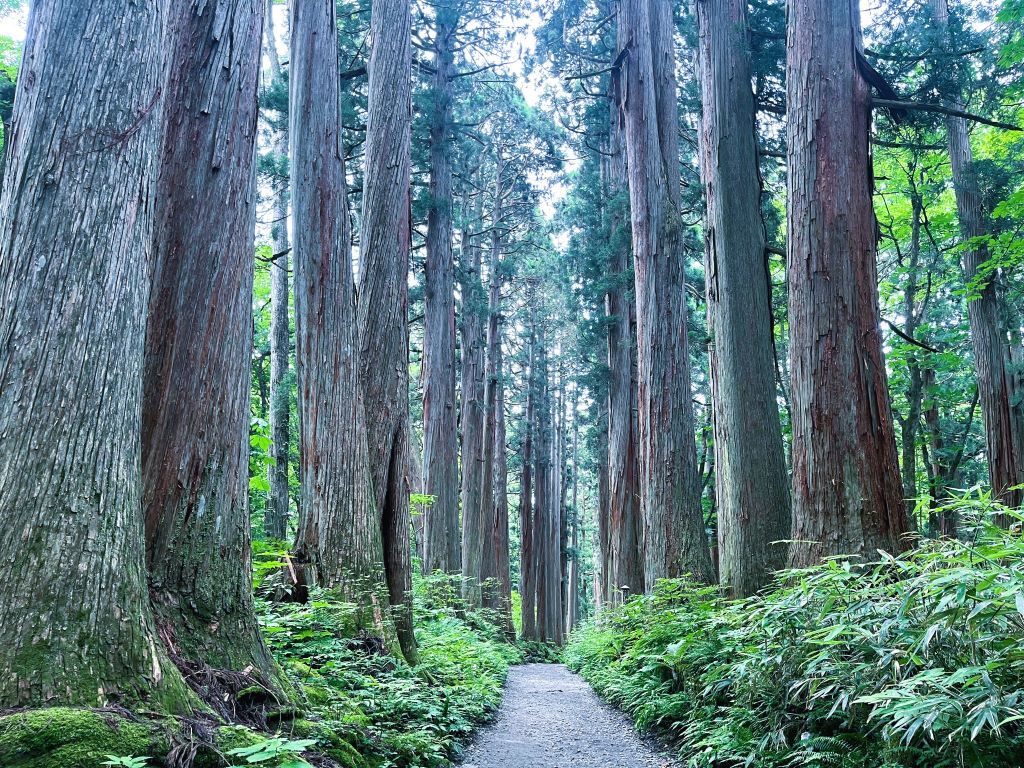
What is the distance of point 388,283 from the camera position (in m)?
8.57

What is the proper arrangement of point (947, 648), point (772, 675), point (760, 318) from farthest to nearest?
point (760, 318)
point (772, 675)
point (947, 648)

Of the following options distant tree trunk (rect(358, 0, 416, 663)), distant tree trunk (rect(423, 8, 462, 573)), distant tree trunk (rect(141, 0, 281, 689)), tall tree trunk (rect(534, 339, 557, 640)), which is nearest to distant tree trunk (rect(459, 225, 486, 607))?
distant tree trunk (rect(423, 8, 462, 573))

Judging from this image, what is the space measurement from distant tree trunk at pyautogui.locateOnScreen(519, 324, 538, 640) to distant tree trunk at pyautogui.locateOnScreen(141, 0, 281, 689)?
74.1 feet

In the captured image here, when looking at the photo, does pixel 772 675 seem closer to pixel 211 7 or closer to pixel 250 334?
pixel 250 334

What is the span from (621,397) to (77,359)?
14.4 metres

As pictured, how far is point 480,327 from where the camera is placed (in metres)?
22.2

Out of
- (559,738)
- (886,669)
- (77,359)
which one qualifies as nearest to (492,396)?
(559,738)

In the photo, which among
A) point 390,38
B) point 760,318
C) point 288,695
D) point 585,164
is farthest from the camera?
point 585,164

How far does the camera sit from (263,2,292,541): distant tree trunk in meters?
14.9

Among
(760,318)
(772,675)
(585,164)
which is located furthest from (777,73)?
(585,164)

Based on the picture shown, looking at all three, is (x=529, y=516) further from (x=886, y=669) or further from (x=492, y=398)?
(x=886, y=669)

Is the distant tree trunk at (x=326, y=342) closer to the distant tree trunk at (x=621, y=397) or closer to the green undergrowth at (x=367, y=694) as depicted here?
the green undergrowth at (x=367, y=694)

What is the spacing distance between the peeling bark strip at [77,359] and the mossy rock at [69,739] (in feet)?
0.48

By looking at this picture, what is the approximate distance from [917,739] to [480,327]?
19.7 metres
